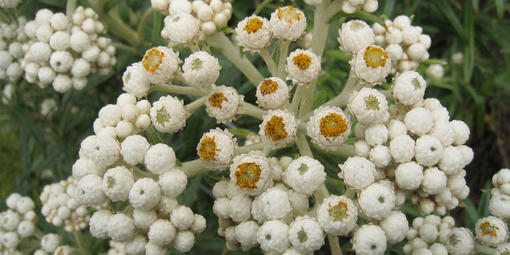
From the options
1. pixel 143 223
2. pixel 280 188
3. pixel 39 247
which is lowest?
pixel 39 247

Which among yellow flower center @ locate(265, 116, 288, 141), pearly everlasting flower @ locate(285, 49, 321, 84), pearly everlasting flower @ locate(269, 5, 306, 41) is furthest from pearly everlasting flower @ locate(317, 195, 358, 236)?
pearly everlasting flower @ locate(269, 5, 306, 41)

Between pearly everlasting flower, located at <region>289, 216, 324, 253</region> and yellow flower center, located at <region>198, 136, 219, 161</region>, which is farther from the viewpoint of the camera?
yellow flower center, located at <region>198, 136, 219, 161</region>

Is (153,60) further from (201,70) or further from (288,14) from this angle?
(288,14)

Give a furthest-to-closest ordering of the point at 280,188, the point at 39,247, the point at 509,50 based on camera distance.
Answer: the point at 509,50
the point at 39,247
the point at 280,188

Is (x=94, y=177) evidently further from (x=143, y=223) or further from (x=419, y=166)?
(x=419, y=166)

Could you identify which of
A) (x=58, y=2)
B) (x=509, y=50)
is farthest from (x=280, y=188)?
(x=509, y=50)

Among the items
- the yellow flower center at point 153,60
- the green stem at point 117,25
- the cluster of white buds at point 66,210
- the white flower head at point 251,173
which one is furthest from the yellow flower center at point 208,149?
the green stem at point 117,25

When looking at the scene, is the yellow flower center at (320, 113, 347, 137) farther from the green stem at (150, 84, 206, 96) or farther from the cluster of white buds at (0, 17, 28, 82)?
the cluster of white buds at (0, 17, 28, 82)
